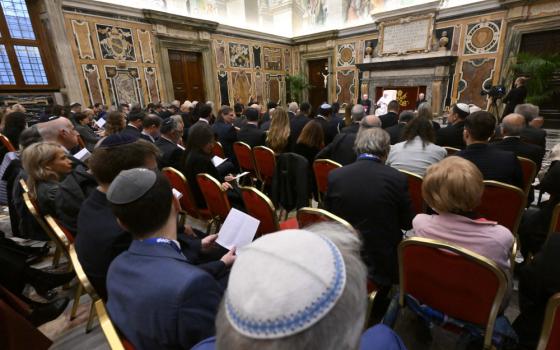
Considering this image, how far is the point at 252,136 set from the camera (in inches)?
151

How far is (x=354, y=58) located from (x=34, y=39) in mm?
10443

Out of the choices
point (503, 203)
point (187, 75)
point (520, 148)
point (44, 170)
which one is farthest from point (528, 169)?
point (187, 75)

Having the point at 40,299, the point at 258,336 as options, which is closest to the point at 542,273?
the point at 258,336

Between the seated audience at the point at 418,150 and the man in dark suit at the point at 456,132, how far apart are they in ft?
3.74

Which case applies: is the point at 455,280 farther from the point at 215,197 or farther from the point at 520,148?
the point at 520,148

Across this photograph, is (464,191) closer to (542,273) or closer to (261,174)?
(542,273)

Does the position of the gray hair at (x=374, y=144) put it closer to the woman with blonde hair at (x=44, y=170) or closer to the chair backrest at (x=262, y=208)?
the chair backrest at (x=262, y=208)

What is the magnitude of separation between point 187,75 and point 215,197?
28.9ft

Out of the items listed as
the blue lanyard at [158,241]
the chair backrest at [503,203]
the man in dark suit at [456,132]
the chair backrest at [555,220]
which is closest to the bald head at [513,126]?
the man in dark suit at [456,132]

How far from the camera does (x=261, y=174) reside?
11.6ft

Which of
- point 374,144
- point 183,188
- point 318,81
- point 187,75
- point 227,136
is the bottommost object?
point 183,188

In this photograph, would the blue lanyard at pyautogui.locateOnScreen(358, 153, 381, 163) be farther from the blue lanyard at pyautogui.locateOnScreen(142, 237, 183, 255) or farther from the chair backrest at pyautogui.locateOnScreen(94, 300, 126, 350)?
the chair backrest at pyautogui.locateOnScreen(94, 300, 126, 350)

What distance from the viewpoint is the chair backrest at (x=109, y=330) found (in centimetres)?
81

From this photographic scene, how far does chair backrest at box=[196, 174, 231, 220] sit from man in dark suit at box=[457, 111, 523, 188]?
201 centimetres
